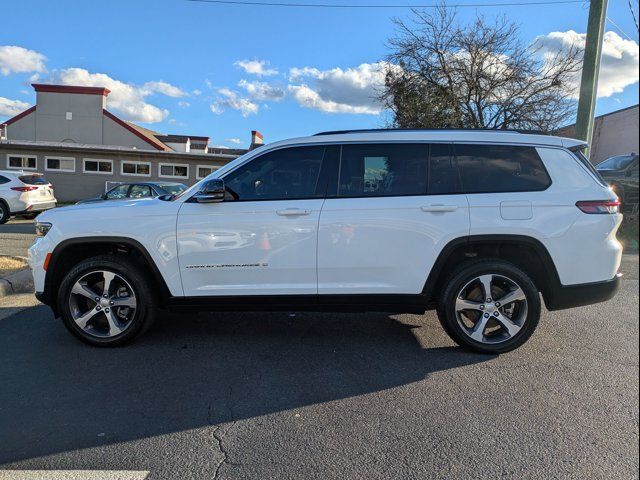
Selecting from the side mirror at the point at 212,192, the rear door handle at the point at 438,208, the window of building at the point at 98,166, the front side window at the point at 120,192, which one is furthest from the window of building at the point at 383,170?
the window of building at the point at 98,166

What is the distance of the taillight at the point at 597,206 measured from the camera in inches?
160

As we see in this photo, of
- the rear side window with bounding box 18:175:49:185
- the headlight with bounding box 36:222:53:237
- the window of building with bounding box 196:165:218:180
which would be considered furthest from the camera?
the window of building with bounding box 196:165:218:180

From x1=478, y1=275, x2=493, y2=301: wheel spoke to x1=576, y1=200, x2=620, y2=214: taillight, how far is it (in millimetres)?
966

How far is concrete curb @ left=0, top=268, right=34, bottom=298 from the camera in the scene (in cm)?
627

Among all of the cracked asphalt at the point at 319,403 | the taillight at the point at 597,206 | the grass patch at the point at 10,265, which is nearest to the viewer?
the cracked asphalt at the point at 319,403

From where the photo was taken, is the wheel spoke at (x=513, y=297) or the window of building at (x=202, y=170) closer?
the wheel spoke at (x=513, y=297)

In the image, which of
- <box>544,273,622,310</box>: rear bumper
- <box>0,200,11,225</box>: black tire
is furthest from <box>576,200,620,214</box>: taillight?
<box>0,200,11,225</box>: black tire

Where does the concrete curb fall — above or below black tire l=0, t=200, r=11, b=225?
below

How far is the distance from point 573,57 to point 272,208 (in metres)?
19.1

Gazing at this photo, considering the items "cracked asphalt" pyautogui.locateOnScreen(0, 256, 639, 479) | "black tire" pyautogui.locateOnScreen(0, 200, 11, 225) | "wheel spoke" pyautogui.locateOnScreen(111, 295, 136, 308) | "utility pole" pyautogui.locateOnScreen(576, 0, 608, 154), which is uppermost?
"utility pole" pyautogui.locateOnScreen(576, 0, 608, 154)

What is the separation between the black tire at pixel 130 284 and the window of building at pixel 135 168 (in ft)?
75.8

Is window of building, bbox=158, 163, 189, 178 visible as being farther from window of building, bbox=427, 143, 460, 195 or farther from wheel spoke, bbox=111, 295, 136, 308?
window of building, bbox=427, 143, 460, 195

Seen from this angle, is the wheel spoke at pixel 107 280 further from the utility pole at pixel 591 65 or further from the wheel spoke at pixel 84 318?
the utility pole at pixel 591 65

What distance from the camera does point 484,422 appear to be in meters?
3.15
